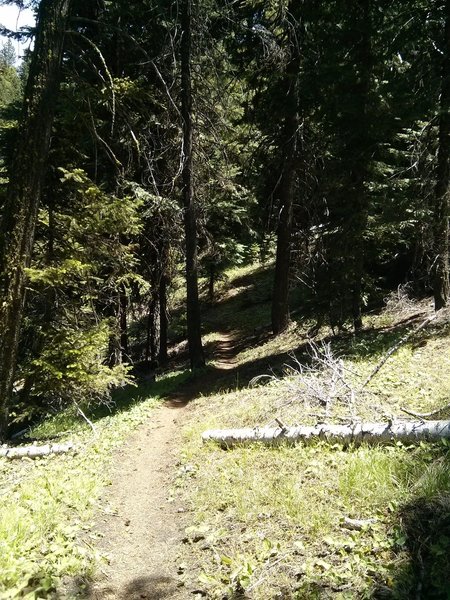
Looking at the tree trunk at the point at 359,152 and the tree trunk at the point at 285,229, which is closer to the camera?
the tree trunk at the point at 359,152

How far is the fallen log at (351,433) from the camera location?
5.46 m

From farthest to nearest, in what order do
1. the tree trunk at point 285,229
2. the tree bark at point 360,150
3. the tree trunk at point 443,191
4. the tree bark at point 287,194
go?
1. the tree trunk at point 285,229
2. the tree bark at point 287,194
3. the tree bark at point 360,150
4. the tree trunk at point 443,191

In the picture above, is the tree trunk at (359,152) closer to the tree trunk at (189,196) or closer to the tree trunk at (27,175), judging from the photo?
the tree trunk at (189,196)

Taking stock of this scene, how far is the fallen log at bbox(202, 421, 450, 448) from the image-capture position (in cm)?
546

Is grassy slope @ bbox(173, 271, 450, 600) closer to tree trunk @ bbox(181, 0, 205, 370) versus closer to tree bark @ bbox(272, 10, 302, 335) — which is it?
tree trunk @ bbox(181, 0, 205, 370)

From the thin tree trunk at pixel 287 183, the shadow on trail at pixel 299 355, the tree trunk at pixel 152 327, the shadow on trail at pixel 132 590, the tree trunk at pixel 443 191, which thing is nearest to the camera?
the shadow on trail at pixel 132 590

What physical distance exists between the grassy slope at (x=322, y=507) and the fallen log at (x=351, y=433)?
0.49ft

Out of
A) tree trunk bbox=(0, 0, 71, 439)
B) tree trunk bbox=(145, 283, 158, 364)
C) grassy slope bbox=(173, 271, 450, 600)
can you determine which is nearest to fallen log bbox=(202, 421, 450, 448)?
grassy slope bbox=(173, 271, 450, 600)

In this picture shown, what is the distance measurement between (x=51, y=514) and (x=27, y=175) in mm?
5297

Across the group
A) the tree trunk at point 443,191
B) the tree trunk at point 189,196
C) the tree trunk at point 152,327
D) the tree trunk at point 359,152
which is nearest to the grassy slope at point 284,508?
the tree trunk at point 443,191

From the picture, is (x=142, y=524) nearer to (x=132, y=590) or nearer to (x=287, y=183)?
(x=132, y=590)

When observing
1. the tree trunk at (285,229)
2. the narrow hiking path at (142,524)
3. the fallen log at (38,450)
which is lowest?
the narrow hiking path at (142,524)

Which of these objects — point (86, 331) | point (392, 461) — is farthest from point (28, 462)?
point (392, 461)

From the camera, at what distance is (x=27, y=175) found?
7.70m
